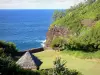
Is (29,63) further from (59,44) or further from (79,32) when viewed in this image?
(79,32)

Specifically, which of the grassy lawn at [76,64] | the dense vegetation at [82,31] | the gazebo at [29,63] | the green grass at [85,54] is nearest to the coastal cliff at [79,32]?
the dense vegetation at [82,31]

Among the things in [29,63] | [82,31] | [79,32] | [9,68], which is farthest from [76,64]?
[79,32]

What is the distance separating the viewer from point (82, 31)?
58.9m

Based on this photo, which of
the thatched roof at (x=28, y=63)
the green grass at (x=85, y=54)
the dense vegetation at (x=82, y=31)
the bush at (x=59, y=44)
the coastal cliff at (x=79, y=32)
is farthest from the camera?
the bush at (x=59, y=44)

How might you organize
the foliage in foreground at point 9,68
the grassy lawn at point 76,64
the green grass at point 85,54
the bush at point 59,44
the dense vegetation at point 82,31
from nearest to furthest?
the foliage in foreground at point 9,68, the grassy lawn at point 76,64, the green grass at point 85,54, the dense vegetation at point 82,31, the bush at point 59,44

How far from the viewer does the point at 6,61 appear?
26188 millimetres

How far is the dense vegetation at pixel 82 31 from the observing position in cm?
5194

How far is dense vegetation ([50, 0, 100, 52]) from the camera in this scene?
5194cm

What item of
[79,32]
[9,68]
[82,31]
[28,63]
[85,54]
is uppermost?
[9,68]

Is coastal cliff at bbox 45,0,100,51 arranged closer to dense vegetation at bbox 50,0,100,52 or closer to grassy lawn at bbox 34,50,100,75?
dense vegetation at bbox 50,0,100,52

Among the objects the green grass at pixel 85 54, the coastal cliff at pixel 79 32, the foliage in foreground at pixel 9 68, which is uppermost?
the foliage in foreground at pixel 9 68

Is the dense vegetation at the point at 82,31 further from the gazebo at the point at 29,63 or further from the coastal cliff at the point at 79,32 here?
the gazebo at the point at 29,63

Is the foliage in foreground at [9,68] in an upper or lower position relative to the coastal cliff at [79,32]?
upper

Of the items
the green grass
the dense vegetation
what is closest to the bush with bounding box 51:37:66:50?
the dense vegetation
